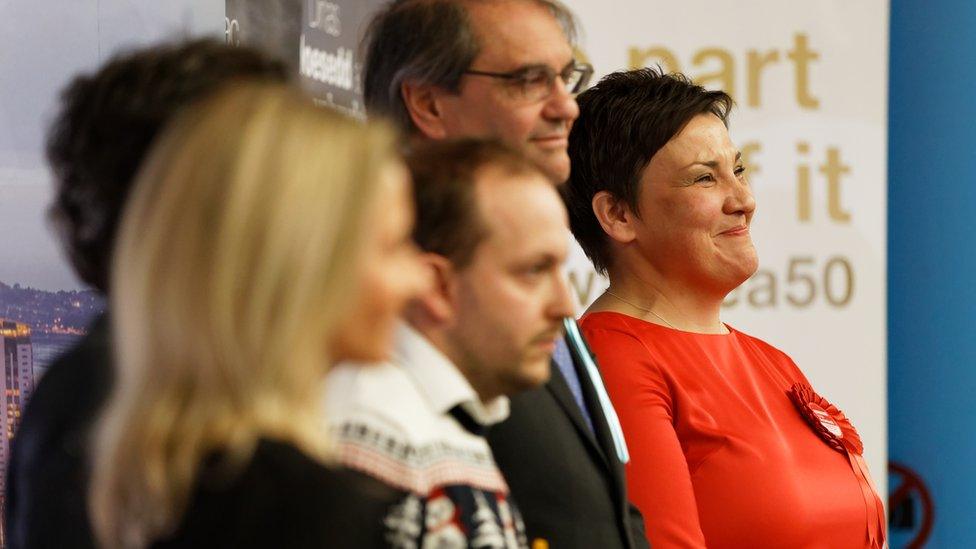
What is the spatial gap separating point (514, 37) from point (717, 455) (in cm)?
80

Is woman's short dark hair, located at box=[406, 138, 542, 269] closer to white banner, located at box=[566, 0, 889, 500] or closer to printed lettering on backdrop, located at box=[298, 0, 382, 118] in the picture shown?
printed lettering on backdrop, located at box=[298, 0, 382, 118]

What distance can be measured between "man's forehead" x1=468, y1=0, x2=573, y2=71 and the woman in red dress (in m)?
0.50

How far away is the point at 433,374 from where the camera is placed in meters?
1.49

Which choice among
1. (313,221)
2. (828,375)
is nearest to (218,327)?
(313,221)

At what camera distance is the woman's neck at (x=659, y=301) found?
8.74ft

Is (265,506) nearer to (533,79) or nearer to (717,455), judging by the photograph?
(533,79)

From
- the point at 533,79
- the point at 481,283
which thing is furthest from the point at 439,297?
the point at 533,79

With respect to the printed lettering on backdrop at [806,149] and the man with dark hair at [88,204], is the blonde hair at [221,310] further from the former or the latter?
the printed lettering on backdrop at [806,149]

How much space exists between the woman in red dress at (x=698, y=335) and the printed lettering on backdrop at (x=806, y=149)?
4.72ft

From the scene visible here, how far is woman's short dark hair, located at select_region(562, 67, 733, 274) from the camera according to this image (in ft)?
8.65

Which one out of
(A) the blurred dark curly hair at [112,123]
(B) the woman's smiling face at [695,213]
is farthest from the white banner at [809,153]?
(A) the blurred dark curly hair at [112,123]

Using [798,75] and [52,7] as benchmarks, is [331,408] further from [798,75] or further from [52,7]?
[798,75]

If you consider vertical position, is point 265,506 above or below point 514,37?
below

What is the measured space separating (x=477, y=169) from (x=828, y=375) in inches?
110
